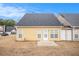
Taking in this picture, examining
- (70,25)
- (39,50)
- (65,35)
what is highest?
(70,25)

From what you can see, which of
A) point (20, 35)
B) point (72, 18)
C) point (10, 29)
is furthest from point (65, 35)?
point (10, 29)

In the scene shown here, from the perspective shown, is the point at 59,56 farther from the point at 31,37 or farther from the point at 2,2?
the point at 2,2

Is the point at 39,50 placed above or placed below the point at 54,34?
below

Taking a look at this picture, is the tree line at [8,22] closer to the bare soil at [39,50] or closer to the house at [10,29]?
the house at [10,29]

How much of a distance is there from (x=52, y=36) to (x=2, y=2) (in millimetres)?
737

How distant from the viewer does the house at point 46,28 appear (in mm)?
6098

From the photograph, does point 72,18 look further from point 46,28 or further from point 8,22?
point 8,22

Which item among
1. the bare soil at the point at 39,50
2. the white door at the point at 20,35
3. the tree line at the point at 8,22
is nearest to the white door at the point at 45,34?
the bare soil at the point at 39,50

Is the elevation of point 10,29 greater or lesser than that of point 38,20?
lesser

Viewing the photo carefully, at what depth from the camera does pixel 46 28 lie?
241 inches

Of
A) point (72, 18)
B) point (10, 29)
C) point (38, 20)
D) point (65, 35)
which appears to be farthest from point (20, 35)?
point (72, 18)

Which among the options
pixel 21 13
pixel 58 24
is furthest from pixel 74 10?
pixel 21 13

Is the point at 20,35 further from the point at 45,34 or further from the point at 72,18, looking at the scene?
the point at 72,18

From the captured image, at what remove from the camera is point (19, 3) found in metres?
6.09
